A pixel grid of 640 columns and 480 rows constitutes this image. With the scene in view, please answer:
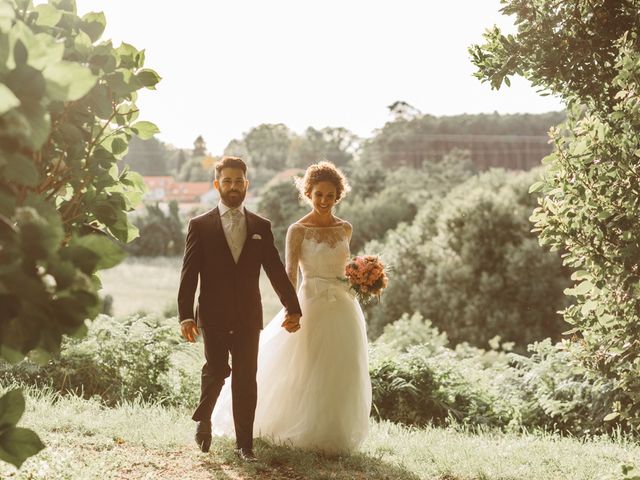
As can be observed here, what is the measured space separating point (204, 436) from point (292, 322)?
1.01 metres

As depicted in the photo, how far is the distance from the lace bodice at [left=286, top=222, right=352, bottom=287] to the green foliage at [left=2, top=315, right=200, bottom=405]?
2.51 metres

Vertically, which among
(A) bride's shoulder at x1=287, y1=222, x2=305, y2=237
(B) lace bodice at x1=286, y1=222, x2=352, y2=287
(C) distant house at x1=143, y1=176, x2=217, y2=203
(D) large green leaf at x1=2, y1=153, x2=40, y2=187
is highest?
(C) distant house at x1=143, y1=176, x2=217, y2=203

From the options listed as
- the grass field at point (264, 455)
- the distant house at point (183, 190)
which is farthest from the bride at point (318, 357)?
the distant house at point (183, 190)

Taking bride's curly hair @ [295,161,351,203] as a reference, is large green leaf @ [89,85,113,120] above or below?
above

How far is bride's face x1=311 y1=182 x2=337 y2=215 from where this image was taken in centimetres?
588

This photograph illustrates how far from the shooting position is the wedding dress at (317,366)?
5562 mm

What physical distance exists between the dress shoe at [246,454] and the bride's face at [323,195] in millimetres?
1877

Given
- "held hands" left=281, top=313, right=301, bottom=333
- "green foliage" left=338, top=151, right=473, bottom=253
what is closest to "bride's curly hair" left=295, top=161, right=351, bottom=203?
"held hands" left=281, top=313, right=301, bottom=333

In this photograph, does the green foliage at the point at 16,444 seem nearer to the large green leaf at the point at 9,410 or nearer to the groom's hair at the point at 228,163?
the large green leaf at the point at 9,410

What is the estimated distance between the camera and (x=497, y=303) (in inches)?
907

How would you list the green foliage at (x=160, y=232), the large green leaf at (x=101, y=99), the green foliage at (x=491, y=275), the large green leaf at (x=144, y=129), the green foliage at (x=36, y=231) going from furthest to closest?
the green foliage at (x=160, y=232)
the green foliage at (x=491, y=275)
the large green leaf at (x=144, y=129)
the large green leaf at (x=101, y=99)
the green foliage at (x=36, y=231)

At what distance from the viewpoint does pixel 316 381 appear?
5.64 meters

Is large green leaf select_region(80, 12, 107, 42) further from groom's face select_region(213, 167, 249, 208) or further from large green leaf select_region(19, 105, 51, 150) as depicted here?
groom's face select_region(213, 167, 249, 208)

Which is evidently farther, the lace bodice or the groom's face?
the lace bodice
